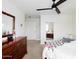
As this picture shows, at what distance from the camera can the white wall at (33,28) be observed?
10.9 m

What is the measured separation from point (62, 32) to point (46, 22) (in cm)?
155

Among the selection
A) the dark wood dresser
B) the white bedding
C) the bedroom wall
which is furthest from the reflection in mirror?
the bedroom wall

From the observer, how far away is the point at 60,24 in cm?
842

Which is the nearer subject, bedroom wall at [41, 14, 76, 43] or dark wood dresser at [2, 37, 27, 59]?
dark wood dresser at [2, 37, 27, 59]

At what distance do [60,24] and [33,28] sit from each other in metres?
→ 3.46

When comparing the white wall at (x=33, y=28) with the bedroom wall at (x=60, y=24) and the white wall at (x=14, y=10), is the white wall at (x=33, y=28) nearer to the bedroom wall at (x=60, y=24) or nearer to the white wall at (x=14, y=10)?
the bedroom wall at (x=60, y=24)

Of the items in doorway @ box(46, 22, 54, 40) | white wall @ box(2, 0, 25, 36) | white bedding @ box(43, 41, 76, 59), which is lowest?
white bedding @ box(43, 41, 76, 59)

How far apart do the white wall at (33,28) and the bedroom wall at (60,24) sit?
7.89ft

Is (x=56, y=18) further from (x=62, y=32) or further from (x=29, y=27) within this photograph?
(x=29, y=27)

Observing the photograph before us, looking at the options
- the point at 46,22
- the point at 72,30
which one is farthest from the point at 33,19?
the point at 72,30

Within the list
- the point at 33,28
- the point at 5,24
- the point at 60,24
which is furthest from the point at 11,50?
the point at 33,28

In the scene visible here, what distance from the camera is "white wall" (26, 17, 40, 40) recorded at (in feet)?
35.7

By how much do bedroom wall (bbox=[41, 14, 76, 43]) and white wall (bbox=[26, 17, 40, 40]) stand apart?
7.89 ft

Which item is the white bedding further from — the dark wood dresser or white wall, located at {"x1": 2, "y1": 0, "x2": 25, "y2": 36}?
white wall, located at {"x1": 2, "y1": 0, "x2": 25, "y2": 36}
